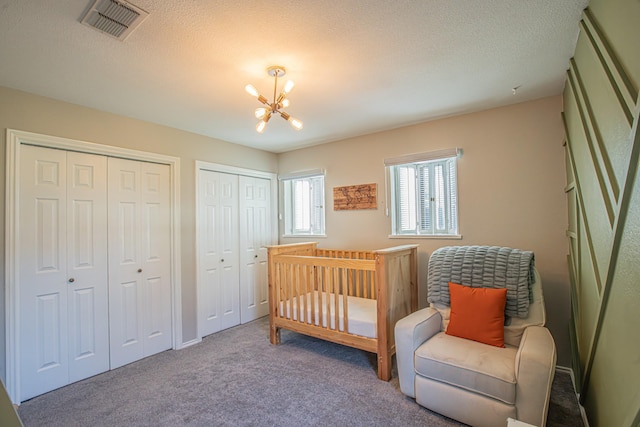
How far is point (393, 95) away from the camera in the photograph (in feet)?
8.45

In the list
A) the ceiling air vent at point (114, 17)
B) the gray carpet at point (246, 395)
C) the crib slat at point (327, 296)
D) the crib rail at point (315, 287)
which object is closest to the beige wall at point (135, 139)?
the gray carpet at point (246, 395)

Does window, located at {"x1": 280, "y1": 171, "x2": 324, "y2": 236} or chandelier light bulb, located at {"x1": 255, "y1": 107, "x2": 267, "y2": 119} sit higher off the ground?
chandelier light bulb, located at {"x1": 255, "y1": 107, "x2": 267, "y2": 119}

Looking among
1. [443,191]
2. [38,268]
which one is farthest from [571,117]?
[38,268]

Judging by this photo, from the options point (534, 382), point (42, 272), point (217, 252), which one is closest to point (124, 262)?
point (42, 272)

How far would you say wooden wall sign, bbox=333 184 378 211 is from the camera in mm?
3625

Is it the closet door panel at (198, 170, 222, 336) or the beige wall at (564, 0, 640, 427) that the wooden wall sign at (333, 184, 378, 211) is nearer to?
the closet door panel at (198, 170, 222, 336)

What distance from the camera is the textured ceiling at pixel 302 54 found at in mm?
1529

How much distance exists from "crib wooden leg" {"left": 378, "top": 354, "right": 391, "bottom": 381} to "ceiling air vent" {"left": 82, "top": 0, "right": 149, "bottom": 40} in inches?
110

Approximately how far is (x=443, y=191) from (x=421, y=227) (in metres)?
0.46

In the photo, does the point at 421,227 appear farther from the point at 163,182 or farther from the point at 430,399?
the point at 163,182

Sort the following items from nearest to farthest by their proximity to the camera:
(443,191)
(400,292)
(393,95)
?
1. (393,95)
2. (400,292)
3. (443,191)

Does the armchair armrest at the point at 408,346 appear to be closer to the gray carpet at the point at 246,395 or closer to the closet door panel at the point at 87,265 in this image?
the gray carpet at the point at 246,395

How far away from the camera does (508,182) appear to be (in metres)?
2.79

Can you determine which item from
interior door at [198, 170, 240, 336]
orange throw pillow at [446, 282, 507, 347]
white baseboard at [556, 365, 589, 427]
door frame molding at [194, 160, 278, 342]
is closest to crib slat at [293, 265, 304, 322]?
interior door at [198, 170, 240, 336]
